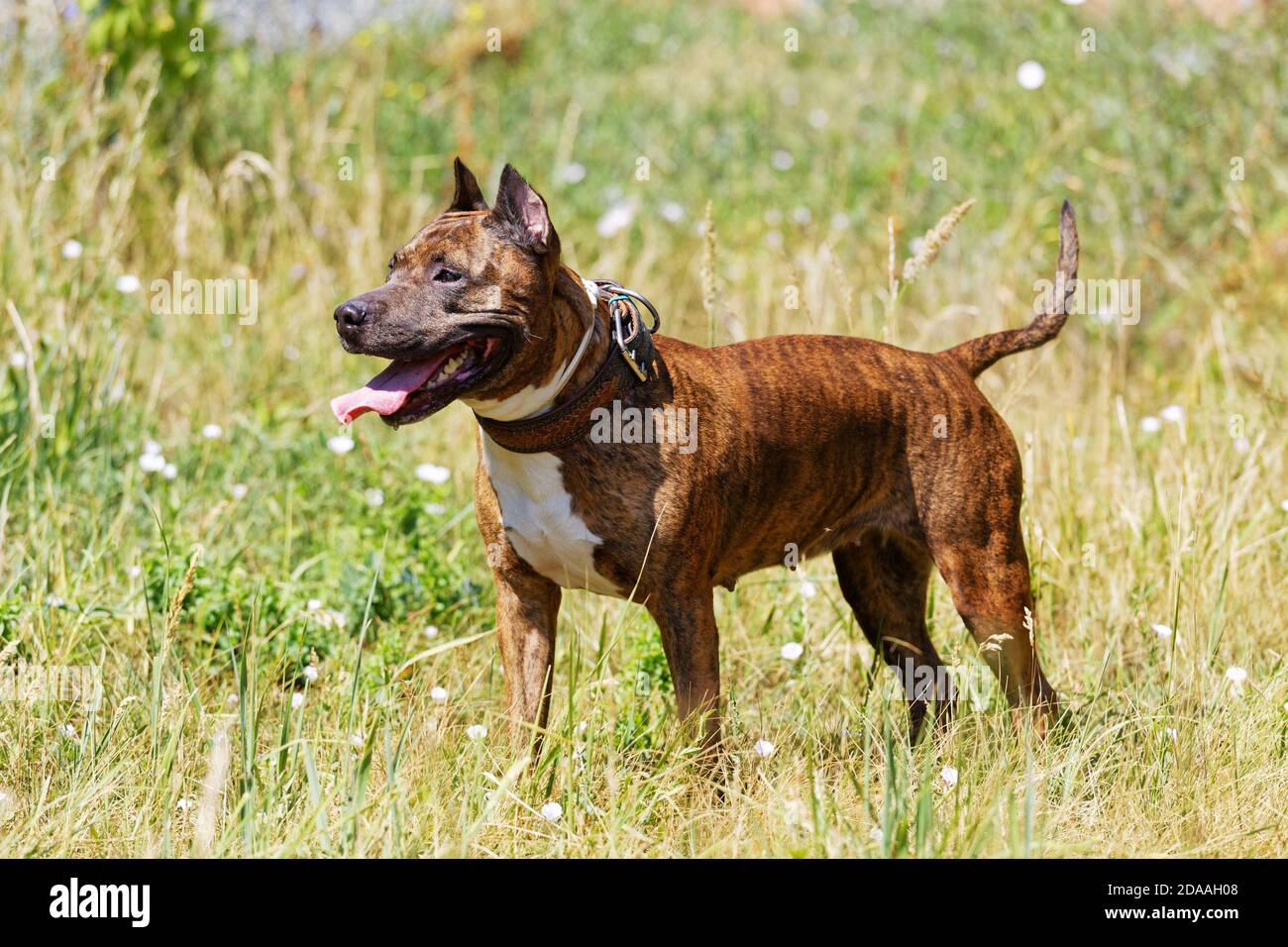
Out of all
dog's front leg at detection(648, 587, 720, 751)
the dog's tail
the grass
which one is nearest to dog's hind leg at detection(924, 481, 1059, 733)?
the grass

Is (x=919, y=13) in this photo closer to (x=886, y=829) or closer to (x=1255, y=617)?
(x=1255, y=617)

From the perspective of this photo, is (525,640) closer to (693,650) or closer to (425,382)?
(693,650)

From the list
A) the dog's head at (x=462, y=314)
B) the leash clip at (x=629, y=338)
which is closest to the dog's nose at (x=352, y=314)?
the dog's head at (x=462, y=314)

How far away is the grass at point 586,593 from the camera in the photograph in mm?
3277

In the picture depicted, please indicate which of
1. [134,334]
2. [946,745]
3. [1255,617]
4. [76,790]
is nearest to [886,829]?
[946,745]

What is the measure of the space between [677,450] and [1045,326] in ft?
4.01

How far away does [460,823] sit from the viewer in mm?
3031

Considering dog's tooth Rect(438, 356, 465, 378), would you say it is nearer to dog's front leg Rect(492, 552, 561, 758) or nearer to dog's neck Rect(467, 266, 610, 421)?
A: dog's neck Rect(467, 266, 610, 421)

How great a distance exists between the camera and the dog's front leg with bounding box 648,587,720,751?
3.40 m

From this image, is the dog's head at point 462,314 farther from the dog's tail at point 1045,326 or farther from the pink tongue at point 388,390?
the dog's tail at point 1045,326

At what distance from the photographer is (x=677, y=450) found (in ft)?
11.2

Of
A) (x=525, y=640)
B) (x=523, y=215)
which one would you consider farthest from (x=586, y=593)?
(x=523, y=215)

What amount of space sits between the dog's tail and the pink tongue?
1.54 meters

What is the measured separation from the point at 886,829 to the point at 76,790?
1.75 meters
